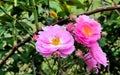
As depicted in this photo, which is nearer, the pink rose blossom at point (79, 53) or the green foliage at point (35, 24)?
the pink rose blossom at point (79, 53)

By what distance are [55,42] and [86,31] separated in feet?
0.39

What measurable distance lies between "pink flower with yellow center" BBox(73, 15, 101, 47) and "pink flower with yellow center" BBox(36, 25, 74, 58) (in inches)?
1.2

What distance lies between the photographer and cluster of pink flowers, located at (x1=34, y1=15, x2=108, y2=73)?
1.72 metres

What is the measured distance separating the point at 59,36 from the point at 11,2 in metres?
0.65

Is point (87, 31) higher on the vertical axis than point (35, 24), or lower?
higher

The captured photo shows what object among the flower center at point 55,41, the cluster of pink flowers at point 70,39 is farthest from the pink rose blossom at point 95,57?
the flower center at point 55,41

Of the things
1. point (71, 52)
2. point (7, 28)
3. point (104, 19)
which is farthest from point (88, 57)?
point (104, 19)

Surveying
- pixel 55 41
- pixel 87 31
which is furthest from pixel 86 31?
pixel 55 41

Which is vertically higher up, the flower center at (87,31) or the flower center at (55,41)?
the flower center at (87,31)

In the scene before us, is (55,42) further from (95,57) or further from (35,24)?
(35,24)

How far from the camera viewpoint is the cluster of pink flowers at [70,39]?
1724mm

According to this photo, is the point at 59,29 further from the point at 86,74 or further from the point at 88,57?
the point at 86,74

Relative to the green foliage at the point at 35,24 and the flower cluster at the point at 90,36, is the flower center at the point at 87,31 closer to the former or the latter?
the flower cluster at the point at 90,36

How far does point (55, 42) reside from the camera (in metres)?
1.75
